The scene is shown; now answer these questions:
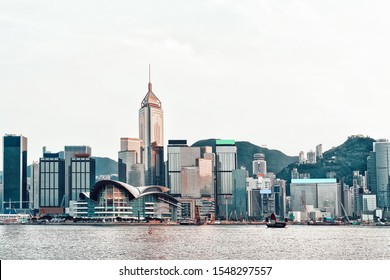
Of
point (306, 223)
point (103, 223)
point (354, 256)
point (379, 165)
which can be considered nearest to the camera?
point (354, 256)

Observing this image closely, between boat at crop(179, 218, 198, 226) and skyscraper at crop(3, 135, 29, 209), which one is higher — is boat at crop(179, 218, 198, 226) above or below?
below

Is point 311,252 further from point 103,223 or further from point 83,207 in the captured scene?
point 83,207

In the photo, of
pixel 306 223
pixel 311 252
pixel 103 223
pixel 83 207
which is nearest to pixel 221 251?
pixel 311 252

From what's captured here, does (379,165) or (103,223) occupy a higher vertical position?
→ (379,165)

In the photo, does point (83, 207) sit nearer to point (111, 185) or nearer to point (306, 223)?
point (111, 185)

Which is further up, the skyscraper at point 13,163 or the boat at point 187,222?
the skyscraper at point 13,163

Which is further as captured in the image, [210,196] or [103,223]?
[210,196]
